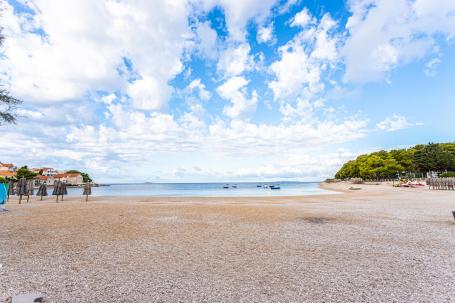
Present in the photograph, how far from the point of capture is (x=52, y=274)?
18.9 feet

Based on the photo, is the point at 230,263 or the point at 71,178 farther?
the point at 71,178

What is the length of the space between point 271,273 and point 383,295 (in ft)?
6.84

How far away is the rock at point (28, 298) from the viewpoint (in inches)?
167

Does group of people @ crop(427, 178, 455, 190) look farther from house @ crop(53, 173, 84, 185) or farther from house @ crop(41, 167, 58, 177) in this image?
house @ crop(41, 167, 58, 177)

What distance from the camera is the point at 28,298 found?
4312 mm

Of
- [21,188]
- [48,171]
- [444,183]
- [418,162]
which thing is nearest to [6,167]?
[48,171]

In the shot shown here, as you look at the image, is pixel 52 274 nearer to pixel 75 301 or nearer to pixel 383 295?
pixel 75 301

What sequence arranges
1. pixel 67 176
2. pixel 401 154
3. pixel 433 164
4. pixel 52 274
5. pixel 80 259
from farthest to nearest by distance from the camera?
pixel 67 176, pixel 401 154, pixel 433 164, pixel 80 259, pixel 52 274

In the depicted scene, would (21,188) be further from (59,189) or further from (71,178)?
(71,178)

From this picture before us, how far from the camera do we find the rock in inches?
167

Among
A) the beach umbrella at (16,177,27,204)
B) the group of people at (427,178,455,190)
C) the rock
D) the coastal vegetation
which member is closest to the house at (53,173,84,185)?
the beach umbrella at (16,177,27,204)

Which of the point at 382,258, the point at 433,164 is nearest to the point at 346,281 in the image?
the point at 382,258

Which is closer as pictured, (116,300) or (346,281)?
(116,300)

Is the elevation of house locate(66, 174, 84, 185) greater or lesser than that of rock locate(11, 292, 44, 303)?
greater
